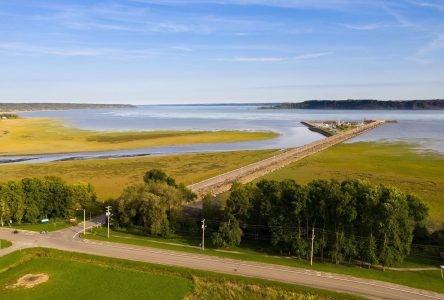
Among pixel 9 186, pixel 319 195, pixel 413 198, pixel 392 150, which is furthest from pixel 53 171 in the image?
pixel 392 150

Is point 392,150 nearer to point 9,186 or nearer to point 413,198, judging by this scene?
point 413,198

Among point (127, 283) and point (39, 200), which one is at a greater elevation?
point (39, 200)

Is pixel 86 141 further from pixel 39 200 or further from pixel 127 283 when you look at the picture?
pixel 127 283

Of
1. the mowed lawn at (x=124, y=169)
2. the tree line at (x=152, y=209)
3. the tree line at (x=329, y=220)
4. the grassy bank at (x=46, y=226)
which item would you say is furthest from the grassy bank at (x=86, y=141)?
the tree line at (x=329, y=220)

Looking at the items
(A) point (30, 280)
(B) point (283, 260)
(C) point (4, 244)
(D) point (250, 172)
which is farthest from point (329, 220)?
(D) point (250, 172)

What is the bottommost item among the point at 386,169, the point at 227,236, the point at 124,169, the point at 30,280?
the point at 30,280

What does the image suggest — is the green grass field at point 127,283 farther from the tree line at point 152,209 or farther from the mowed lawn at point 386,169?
the mowed lawn at point 386,169
